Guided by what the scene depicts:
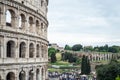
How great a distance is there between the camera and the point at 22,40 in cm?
3031

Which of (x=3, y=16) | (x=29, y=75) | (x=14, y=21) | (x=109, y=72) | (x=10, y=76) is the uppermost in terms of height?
(x=3, y=16)

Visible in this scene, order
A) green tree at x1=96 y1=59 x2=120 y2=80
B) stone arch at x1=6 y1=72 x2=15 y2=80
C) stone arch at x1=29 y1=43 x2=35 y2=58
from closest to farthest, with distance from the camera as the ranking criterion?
stone arch at x1=6 y1=72 x2=15 y2=80 < stone arch at x1=29 y1=43 x2=35 y2=58 < green tree at x1=96 y1=59 x2=120 y2=80

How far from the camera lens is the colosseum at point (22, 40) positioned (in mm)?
27312

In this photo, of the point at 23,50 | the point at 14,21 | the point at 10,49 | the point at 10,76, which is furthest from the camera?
the point at 23,50

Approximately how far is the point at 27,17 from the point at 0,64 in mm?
6257

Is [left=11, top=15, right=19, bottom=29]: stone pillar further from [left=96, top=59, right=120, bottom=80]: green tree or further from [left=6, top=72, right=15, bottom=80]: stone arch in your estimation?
[left=96, top=59, right=120, bottom=80]: green tree

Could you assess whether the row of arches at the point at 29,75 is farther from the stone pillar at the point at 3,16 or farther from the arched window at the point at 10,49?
the stone pillar at the point at 3,16

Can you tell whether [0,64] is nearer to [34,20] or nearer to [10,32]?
[10,32]

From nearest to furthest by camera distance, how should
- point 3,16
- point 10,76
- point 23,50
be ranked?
point 3,16 < point 10,76 < point 23,50

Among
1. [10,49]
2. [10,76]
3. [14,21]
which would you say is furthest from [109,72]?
[14,21]

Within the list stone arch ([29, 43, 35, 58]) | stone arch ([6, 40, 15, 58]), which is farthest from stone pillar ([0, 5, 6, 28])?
stone arch ([29, 43, 35, 58])

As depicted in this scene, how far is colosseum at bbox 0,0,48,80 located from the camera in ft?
89.6

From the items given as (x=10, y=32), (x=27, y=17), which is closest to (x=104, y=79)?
(x=27, y=17)

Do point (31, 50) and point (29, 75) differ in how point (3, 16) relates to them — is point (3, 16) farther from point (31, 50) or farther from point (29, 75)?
point (29, 75)
